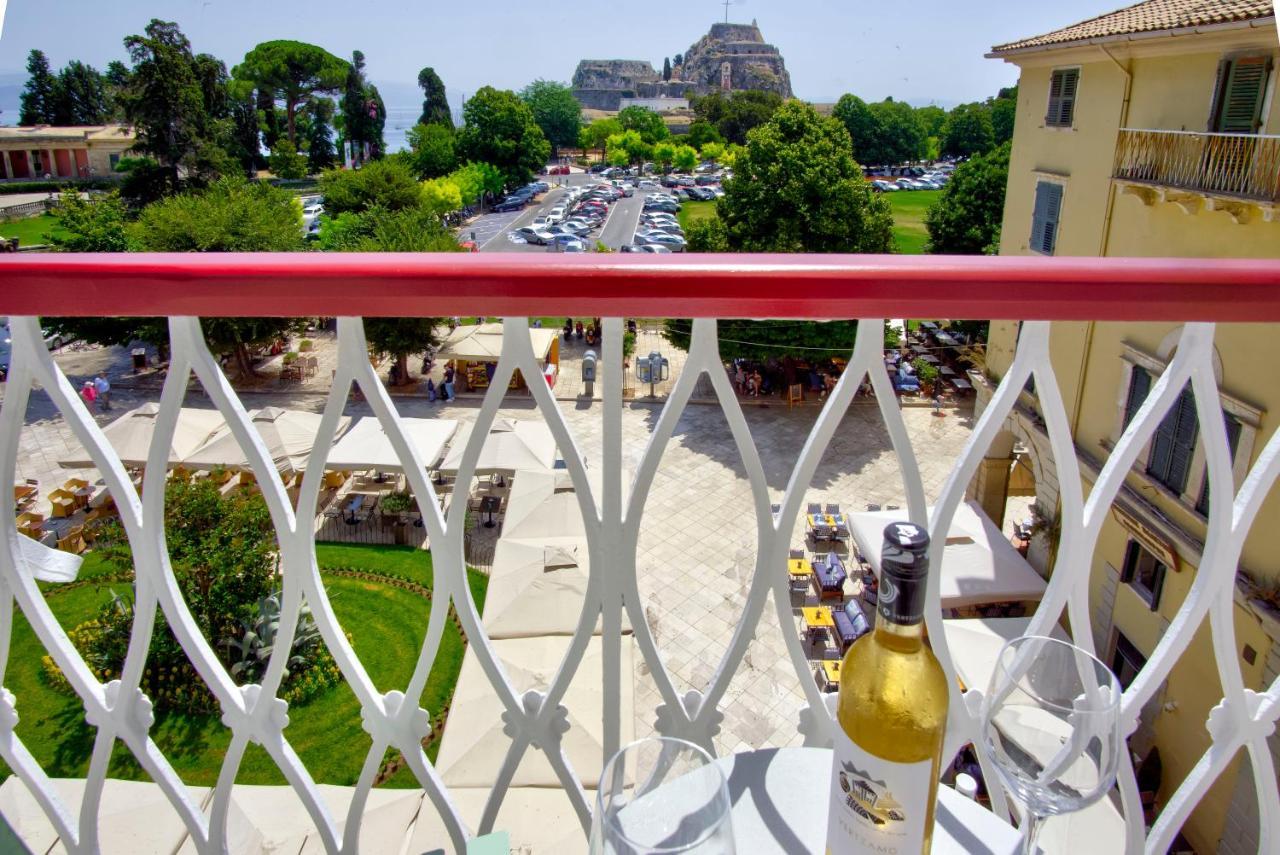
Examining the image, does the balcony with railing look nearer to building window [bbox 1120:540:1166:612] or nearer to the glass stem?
building window [bbox 1120:540:1166:612]

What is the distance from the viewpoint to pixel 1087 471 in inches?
455

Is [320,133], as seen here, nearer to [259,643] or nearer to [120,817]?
[259,643]

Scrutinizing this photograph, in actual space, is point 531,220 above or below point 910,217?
below

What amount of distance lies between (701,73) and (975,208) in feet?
461

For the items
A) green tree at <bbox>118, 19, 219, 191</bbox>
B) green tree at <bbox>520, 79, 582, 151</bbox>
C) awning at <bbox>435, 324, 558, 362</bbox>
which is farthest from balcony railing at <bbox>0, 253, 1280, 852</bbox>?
green tree at <bbox>520, 79, 582, 151</bbox>

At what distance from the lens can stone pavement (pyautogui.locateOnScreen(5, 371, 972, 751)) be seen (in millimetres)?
10695

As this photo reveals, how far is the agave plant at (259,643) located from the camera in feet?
33.7

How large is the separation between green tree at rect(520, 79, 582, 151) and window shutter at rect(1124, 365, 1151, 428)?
93.2m

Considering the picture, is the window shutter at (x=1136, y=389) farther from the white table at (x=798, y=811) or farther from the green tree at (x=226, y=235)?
the green tree at (x=226, y=235)

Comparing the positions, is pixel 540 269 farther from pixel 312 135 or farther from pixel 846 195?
pixel 312 135

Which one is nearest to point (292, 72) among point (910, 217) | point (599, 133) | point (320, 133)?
point (320, 133)

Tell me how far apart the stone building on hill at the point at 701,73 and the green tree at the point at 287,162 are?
3457 inches

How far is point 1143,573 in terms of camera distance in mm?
10602

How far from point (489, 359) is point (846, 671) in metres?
19.8
